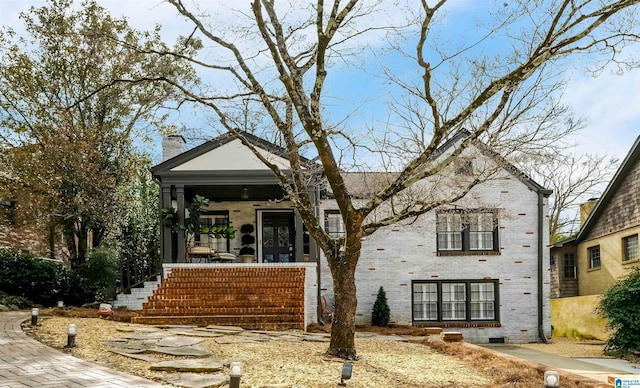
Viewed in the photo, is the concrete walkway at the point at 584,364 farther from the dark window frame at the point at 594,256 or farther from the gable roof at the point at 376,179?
the dark window frame at the point at 594,256

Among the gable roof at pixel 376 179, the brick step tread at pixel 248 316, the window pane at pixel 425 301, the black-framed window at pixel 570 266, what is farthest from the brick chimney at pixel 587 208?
the brick step tread at pixel 248 316

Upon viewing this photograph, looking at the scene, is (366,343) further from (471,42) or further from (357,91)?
(471,42)

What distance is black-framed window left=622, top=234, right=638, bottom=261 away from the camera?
21.4 m

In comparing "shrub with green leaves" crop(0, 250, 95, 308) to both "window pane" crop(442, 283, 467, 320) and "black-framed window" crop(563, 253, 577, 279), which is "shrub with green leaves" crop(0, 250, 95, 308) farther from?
"black-framed window" crop(563, 253, 577, 279)

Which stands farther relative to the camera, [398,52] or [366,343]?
[366,343]

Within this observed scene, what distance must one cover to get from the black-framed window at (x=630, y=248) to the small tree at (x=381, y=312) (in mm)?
8004

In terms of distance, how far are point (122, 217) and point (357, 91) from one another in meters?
13.3

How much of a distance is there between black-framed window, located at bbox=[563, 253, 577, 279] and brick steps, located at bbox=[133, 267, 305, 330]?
12.8 metres

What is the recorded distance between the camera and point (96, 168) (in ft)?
68.9

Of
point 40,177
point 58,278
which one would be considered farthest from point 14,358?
point 40,177

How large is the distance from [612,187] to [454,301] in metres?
6.90

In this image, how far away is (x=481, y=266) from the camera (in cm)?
2145

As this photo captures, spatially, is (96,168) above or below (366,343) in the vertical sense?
above

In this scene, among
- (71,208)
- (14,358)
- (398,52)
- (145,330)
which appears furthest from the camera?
(71,208)
